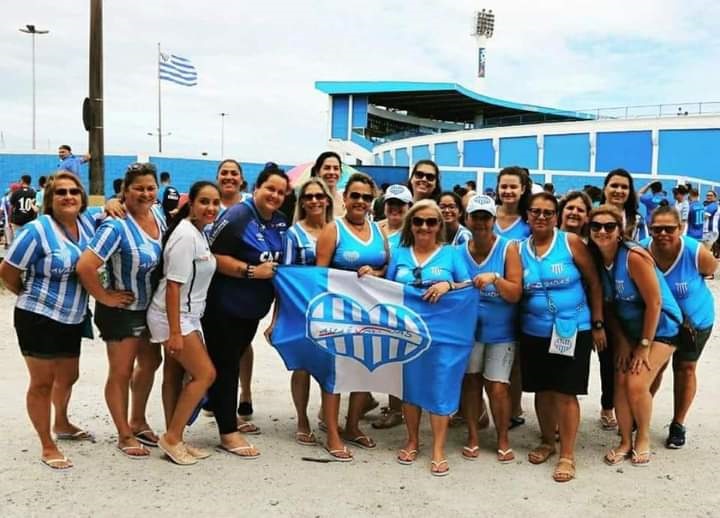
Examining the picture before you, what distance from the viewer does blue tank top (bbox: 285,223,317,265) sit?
449cm

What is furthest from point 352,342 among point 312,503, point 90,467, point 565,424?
point 90,467

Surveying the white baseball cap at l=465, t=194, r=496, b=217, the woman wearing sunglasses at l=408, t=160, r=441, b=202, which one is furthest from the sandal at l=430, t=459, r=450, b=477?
the woman wearing sunglasses at l=408, t=160, r=441, b=202

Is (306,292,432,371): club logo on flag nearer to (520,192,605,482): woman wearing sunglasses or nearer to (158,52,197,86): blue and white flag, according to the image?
(520,192,605,482): woman wearing sunglasses

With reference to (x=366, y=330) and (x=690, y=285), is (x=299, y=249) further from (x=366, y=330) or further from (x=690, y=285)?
(x=690, y=285)

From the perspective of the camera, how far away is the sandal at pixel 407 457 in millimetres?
4301

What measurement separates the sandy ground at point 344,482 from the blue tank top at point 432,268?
1218 millimetres

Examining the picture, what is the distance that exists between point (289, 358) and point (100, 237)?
148 cm

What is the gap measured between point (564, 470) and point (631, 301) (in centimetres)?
116

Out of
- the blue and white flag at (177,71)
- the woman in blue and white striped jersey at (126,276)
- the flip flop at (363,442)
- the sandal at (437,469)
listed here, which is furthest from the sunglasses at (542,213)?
the blue and white flag at (177,71)

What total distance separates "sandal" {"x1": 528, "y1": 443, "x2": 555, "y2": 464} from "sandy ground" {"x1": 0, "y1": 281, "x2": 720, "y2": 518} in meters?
0.06

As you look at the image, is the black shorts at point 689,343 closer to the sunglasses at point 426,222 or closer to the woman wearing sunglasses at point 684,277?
the woman wearing sunglasses at point 684,277

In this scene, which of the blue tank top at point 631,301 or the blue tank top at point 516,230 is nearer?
the blue tank top at point 631,301

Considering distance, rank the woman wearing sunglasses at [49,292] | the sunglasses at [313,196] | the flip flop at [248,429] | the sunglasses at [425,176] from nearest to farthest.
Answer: the woman wearing sunglasses at [49,292] < the sunglasses at [313,196] < the flip flop at [248,429] < the sunglasses at [425,176]

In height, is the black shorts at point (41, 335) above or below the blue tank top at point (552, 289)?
below
